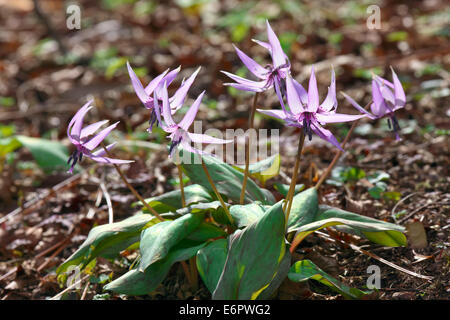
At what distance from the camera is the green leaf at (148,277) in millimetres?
1748

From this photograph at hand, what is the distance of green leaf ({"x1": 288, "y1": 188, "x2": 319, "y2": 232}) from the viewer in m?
1.91

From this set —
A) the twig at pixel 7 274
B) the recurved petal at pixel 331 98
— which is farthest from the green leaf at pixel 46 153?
the recurved petal at pixel 331 98

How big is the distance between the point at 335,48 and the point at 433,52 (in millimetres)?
882

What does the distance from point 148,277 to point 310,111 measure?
31.1 inches

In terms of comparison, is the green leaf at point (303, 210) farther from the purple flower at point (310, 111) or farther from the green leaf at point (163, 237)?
the purple flower at point (310, 111)

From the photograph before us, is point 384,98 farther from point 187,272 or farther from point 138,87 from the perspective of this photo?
point 187,272

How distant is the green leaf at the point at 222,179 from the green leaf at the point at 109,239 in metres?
0.24

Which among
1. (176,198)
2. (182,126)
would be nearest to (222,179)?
(176,198)

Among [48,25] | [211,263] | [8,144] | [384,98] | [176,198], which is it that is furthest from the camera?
[48,25]

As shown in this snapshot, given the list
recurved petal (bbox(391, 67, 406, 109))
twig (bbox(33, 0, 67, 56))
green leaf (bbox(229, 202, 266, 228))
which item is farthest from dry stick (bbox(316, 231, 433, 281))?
twig (bbox(33, 0, 67, 56))

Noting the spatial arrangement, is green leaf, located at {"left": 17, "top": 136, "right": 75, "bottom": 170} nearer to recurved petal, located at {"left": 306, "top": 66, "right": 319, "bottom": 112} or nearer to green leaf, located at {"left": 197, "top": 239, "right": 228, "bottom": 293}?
green leaf, located at {"left": 197, "top": 239, "right": 228, "bottom": 293}

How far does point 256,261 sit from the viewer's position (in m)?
1.59

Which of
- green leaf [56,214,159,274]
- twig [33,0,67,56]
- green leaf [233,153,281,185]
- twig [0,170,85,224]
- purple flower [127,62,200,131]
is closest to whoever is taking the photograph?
purple flower [127,62,200,131]

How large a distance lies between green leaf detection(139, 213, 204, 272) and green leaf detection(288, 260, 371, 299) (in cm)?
38
